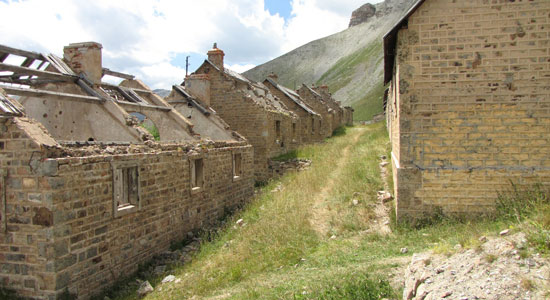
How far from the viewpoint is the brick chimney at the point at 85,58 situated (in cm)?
971

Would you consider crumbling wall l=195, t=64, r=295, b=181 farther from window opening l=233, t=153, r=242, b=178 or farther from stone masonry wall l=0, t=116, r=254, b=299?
stone masonry wall l=0, t=116, r=254, b=299

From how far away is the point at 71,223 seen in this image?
256 inches

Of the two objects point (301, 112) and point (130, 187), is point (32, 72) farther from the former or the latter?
point (301, 112)

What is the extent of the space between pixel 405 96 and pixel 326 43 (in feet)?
409

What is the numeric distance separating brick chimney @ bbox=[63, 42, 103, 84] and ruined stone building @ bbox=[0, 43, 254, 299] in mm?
26

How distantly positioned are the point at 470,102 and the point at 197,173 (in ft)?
25.6

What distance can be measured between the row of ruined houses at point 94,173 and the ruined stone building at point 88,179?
2 cm

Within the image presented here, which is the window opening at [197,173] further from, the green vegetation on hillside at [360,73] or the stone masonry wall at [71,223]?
the green vegetation on hillside at [360,73]

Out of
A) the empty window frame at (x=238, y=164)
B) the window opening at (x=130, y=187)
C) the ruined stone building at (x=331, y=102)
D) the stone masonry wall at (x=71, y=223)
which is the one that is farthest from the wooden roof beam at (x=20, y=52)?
the ruined stone building at (x=331, y=102)

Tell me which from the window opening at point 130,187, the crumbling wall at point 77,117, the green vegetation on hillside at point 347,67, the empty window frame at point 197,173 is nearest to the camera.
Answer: the window opening at point 130,187

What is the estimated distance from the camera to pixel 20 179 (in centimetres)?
627

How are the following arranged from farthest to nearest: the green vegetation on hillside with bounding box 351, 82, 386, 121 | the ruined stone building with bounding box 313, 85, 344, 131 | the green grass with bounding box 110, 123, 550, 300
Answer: the green vegetation on hillside with bounding box 351, 82, 386, 121 < the ruined stone building with bounding box 313, 85, 344, 131 < the green grass with bounding box 110, 123, 550, 300

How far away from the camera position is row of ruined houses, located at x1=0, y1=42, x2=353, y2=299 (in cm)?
621

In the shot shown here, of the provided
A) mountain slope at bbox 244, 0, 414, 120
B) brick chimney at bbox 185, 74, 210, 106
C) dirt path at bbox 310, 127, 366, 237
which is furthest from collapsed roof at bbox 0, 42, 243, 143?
mountain slope at bbox 244, 0, 414, 120
